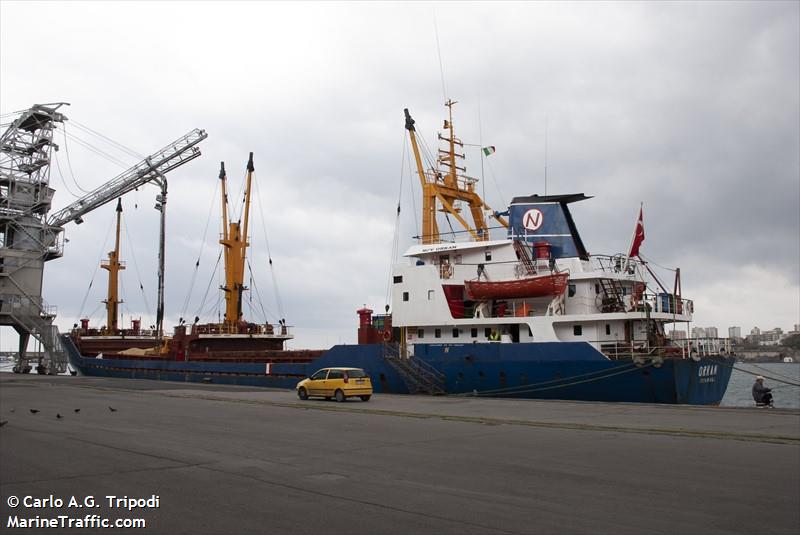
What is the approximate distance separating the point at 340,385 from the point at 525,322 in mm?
7860

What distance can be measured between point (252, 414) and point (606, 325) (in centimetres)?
1406

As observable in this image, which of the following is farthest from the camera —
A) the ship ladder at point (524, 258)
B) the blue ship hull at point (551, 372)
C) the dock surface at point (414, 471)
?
the ship ladder at point (524, 258)

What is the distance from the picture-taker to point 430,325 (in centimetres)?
2912

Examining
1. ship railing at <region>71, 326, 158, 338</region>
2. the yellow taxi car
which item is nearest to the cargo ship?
the yellow taxi car

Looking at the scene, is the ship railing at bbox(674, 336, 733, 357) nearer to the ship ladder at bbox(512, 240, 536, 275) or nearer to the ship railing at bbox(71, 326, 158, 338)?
the ship ladder at bbox(512, 240, 536, 275)

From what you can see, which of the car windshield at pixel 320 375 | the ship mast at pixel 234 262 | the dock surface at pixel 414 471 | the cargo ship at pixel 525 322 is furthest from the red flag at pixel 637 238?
the ship mast at pixel 234 262

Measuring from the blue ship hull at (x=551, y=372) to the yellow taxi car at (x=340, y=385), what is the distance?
4852mm

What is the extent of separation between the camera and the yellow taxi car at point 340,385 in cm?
2347

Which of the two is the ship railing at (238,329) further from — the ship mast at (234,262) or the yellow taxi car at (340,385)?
the yellow taxi car at (340,385)

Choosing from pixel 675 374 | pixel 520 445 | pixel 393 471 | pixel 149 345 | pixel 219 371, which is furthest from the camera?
pixel 149 345

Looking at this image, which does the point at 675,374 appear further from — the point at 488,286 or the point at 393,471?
the point at 393,471

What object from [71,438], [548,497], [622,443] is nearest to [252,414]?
[71,438]

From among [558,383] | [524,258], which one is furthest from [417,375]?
[524,258]

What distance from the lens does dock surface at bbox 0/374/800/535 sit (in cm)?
692
